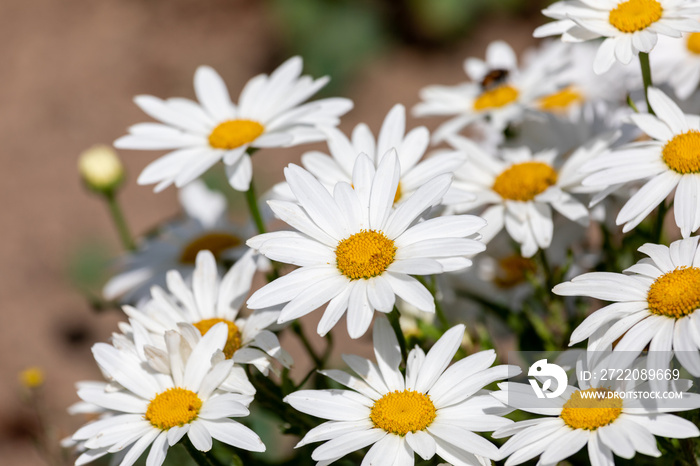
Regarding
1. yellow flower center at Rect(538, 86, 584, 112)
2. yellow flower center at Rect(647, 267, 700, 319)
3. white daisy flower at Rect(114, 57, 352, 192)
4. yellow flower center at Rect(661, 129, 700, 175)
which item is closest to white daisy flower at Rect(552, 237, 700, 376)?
yellow flower center at Rect(647, 267, 700, 319)

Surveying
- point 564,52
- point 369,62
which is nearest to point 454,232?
point 564,52

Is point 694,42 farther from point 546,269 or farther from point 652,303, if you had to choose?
point 652,303

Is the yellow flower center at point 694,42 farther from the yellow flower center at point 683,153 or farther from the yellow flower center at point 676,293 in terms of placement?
the yellow flower center at point 676,293

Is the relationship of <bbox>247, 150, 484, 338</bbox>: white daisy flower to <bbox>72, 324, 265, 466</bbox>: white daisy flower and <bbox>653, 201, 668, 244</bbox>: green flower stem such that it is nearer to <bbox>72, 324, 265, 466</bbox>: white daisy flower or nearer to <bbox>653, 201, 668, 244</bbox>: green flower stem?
<bbox>72, 324, 265, 466</bbox>: white daisy flower

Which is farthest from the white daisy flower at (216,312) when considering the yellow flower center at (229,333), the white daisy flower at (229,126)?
the white daisy flower at (229,126)

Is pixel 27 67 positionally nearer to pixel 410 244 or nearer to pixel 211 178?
pixel 211 178

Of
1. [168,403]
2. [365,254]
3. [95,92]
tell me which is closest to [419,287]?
[365,254]
